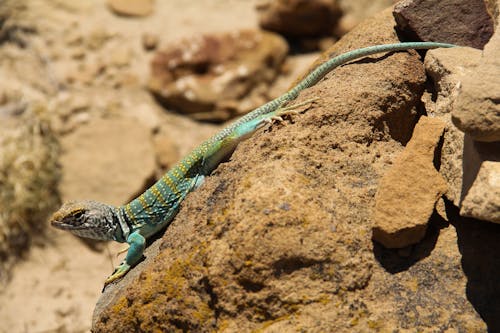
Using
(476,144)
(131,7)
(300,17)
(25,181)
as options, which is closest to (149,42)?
(131,7)

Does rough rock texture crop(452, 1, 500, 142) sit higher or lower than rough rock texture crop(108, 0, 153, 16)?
higher

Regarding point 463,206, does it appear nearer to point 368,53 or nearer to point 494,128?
point 494,128

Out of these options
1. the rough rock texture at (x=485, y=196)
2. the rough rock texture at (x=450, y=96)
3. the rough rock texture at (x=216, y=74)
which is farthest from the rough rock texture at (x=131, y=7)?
the rough rock texture at (x=485, y=196)

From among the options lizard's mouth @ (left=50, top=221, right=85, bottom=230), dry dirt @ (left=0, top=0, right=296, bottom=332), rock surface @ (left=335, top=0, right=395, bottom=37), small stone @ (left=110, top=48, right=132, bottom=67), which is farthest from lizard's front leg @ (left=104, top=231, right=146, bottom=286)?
rock surface @ (left=335, top=0, right=395, bottom=37)

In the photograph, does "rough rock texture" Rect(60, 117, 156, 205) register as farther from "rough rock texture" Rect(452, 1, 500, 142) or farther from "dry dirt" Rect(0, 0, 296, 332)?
"rough rock texture" Rect(452, 1, 500, 142)

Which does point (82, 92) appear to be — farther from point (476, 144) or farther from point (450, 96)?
point (476, 144)

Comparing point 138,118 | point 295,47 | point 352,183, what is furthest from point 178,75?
point 352,183
